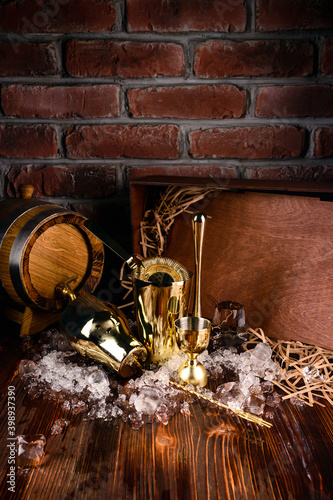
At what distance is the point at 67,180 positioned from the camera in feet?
3.86

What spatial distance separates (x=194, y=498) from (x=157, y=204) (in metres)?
0.74

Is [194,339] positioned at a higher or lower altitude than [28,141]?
lower

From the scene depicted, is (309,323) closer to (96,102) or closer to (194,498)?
(194,498)

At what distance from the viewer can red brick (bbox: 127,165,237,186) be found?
116cm

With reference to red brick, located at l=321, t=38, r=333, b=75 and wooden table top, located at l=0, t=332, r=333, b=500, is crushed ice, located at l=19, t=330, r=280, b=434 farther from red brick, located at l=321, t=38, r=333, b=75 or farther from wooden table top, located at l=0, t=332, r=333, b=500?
red brick, located at l=321, t=38, r=333, b=75

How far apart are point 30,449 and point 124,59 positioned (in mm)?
990

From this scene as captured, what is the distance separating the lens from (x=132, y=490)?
1.78 ft

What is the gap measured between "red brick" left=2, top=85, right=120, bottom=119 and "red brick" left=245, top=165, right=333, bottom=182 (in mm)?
451

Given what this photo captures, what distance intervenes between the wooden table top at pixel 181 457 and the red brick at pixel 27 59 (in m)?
0.89

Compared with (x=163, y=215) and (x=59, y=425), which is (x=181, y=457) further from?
(x=163, y=215)

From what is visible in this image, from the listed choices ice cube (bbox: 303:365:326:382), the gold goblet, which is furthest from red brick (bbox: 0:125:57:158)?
ice cube (bbox: 303:365:326:382)

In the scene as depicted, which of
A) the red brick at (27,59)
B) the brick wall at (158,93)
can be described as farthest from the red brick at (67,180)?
the red brick at (27,59)

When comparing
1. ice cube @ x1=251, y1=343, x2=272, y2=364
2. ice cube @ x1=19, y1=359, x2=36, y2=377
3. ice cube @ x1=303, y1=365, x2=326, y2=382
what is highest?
ice cube @ x1=251, y1=343, x2=272, y2=364

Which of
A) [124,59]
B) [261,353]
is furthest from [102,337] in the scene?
[124,59]
